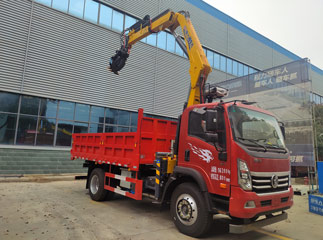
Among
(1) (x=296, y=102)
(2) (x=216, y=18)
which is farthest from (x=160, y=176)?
(2) (x=216, y=18)

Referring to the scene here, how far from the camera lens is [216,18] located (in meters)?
21.4

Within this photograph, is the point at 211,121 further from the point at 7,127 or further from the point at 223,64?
the point at 223,64

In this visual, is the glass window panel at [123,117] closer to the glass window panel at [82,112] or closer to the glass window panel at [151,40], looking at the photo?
the glass window panel at [82,112]

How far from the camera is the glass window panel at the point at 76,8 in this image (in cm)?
1379

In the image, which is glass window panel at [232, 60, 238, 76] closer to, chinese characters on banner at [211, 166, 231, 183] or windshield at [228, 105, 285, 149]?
windshield at [228, 105, 285, 149]

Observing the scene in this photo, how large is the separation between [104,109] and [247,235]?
1191 cm

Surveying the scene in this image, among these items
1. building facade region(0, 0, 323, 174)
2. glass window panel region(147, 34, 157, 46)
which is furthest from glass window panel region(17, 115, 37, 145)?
glass window panel region(147, 34, 157, 46)

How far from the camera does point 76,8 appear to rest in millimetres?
13945

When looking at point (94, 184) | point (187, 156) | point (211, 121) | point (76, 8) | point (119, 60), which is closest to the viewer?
point (211, 121)

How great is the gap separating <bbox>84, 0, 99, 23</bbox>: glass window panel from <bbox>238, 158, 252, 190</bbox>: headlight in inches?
545

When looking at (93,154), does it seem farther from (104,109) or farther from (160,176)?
(104,109)

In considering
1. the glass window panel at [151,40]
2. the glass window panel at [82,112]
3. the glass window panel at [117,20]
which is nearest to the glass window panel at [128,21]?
the glass window panel at [117,20]

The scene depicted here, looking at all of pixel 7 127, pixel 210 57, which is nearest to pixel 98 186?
pixel 7 127

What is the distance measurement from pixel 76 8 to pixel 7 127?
25.6 feet
